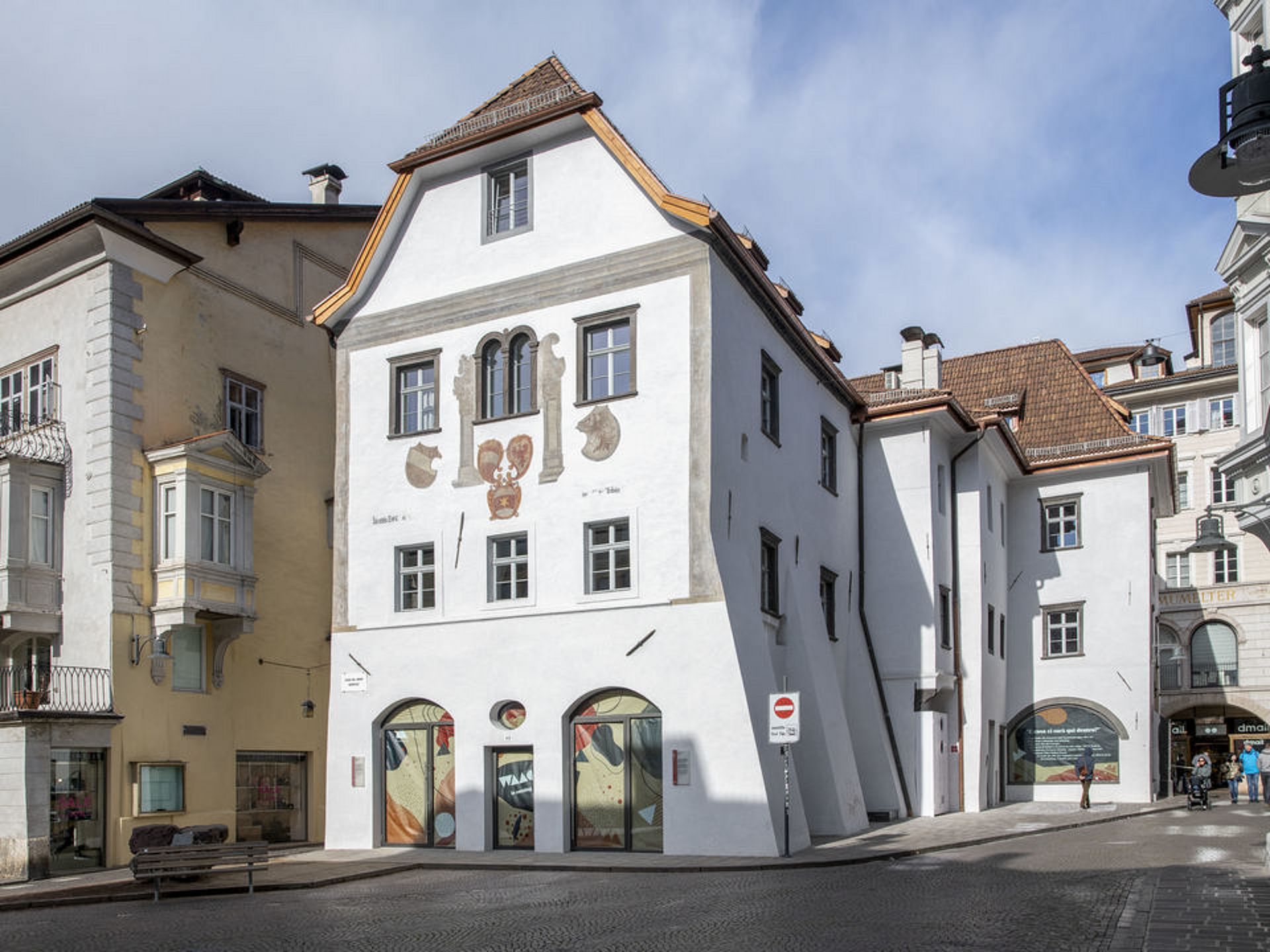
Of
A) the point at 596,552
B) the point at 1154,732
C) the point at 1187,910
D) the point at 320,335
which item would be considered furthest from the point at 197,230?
the point at 1154,732

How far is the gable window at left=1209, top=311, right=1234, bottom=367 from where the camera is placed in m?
54.9

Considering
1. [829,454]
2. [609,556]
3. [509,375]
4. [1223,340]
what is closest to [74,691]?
[509,375]

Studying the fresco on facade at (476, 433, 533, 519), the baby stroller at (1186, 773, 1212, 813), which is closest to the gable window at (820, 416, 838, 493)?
the fresco on facade at (476, 433, 533, 519)

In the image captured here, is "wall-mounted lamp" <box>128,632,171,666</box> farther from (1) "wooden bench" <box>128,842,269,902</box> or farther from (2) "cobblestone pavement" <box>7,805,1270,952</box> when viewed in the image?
(2) "cobblestone pavement" <box>7,805,1270,952</box>

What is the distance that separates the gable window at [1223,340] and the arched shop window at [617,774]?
41679 millimetres

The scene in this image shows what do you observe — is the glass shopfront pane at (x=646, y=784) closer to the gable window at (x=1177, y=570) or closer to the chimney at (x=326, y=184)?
the chimney at (x=326, y=184)

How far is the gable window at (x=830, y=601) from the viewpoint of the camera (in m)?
27.0

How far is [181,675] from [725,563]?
1178 centimetres

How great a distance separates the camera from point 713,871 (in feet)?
60.4

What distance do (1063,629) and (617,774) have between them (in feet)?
58.6

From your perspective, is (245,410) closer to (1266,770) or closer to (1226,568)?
(1266,770)

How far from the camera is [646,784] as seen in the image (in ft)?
69.7

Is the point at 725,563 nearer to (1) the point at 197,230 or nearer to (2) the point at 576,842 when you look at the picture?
(2) the point at 576,842

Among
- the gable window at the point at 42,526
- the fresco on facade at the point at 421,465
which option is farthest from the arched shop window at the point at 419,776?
the gable window at the point at 42,526
